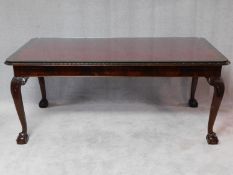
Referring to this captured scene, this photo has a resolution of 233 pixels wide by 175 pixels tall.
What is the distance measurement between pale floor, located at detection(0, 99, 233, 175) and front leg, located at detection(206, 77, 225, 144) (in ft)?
0.17

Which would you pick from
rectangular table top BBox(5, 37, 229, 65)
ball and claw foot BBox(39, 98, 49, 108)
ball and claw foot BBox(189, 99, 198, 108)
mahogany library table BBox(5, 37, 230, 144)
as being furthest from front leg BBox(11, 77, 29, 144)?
ball and claw foot BBox(189, 99, 198, 108)

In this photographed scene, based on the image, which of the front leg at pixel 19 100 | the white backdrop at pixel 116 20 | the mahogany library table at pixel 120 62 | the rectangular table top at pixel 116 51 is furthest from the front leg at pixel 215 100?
the front leg at pixel 19 100

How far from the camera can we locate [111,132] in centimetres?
200

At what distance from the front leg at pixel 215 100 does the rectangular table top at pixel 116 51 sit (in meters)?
0.13

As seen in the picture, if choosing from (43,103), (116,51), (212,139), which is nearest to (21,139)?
(43,103)

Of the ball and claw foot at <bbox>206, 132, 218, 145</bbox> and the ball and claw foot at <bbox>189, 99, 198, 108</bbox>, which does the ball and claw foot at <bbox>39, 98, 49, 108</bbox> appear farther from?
the ball and claw foot at <bbox>206, 132, 218, 145</bbox>

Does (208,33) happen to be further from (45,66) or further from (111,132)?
(45,66)

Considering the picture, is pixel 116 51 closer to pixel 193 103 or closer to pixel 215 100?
pixel 215 100

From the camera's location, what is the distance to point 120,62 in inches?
63.9

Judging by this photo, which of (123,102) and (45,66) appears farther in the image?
(123,102)

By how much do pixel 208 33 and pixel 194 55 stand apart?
0.63 metres

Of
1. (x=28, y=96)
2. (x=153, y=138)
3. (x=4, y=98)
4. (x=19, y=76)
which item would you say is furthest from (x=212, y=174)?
(x=4, y=98)

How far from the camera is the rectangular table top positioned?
1.64 meters

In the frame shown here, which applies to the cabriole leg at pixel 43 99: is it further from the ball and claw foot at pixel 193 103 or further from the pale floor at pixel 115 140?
the ball and claw foot at pixel 193 103
